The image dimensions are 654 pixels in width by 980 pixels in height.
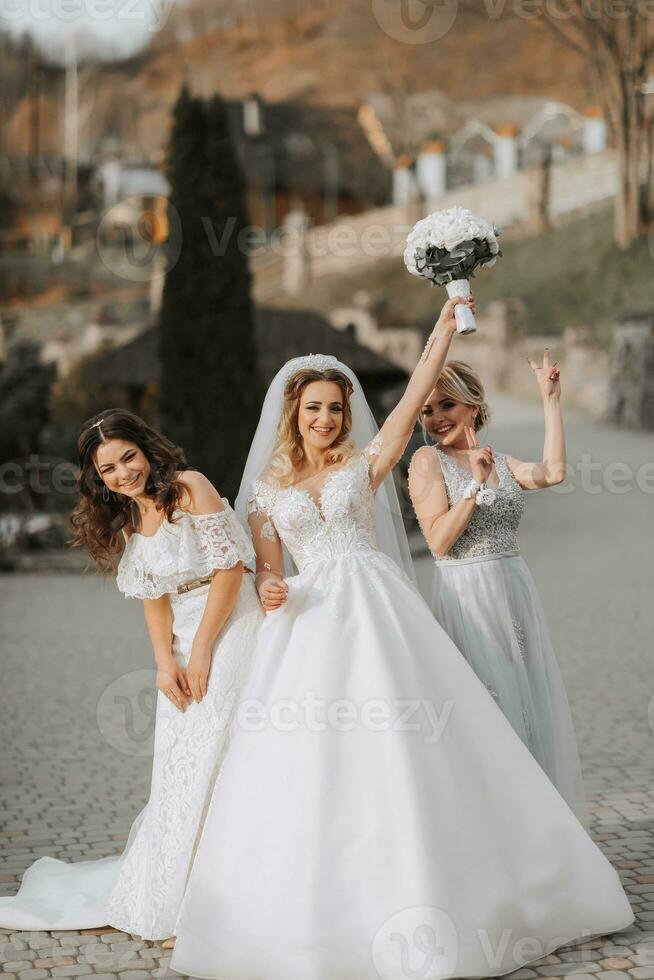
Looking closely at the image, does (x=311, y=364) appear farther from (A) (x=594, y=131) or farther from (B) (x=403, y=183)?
(A) (x=594, y=131)

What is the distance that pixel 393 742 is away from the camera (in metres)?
3.38

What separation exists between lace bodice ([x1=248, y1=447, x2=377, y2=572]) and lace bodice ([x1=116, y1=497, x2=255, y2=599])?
131 millimetres

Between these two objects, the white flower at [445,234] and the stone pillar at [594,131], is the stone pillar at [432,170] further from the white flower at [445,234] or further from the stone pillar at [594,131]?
the white flower at [445,234]

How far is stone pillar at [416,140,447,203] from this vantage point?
17.3 m

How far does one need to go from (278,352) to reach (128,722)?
10272 mm

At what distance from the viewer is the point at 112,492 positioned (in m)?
3.82

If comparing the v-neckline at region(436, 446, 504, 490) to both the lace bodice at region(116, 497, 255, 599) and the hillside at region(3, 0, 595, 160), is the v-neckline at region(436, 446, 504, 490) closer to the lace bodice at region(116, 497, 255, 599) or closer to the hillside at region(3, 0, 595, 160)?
the lace bodice at region(116, 497, 255, 599)

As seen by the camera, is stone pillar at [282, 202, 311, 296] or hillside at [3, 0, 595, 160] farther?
stone pillar at [282, 202, 311, 296]

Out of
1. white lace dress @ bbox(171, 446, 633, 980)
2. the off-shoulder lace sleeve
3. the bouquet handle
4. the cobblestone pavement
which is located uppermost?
the bouquet handle

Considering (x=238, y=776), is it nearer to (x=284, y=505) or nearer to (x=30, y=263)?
(x=284, y=505)

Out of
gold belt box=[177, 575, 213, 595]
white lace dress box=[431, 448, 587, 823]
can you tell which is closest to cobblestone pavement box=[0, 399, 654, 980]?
white lace dress box=[431, 448, 587, 823]

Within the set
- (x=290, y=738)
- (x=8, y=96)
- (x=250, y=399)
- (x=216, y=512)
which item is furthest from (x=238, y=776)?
(x=8, y=96)

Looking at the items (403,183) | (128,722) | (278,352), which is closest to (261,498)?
(128,722)

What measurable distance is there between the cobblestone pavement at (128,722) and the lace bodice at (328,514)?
1280mm
